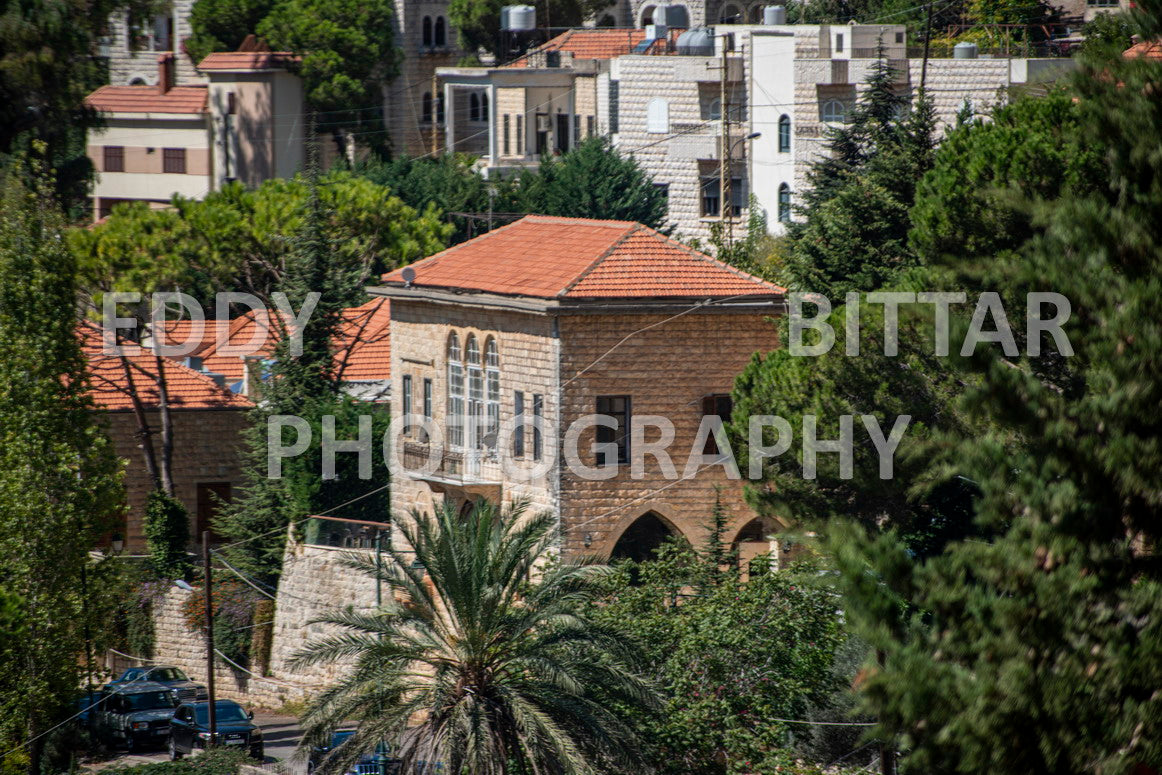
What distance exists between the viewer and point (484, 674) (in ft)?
77.6

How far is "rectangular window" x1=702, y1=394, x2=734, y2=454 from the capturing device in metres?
34.0

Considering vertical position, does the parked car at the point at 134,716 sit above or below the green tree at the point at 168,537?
below

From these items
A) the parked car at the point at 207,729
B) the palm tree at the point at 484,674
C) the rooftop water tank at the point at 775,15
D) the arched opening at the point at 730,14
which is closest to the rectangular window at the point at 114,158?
the arched opening at the point at 730,14

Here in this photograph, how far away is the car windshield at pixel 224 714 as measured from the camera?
3262 cm

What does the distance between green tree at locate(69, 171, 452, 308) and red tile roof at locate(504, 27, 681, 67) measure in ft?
78.0

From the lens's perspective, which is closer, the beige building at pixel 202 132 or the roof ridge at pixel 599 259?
the roof ridge at pixel 599 259

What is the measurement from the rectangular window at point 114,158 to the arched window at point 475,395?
153ft

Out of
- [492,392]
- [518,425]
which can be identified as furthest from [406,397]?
[518,425]

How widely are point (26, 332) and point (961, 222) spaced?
18.0 metres

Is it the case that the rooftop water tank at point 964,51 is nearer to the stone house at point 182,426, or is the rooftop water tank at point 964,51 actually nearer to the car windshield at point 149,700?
the stone house at point 182,426

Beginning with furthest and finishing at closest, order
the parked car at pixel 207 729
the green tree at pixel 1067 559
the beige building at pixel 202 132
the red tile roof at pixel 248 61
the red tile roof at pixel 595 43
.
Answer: the beige building at pixel 202 132 < the red tile roof at pixel 595 43 < the red tile roof at pixel 248 61 < the parked car at pixel 207 729 < the green tree at pixel 1067 559

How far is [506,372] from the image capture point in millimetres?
35375

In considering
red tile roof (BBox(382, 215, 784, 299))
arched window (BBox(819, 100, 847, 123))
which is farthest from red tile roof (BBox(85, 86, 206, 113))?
red tile roof (BBox(382, 215, 784, 299))

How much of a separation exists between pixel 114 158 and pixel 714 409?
169 feet
